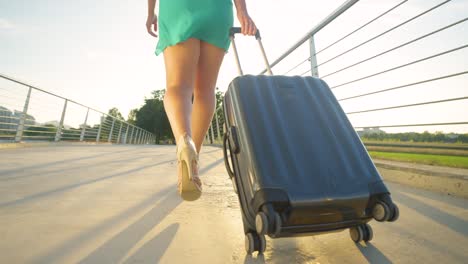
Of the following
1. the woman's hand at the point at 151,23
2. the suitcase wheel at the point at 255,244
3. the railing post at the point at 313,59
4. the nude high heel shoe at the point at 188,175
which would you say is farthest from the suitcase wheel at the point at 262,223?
the railing post at the point at 313,59

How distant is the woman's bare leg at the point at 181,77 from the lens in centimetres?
113

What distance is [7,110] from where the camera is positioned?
185 inches

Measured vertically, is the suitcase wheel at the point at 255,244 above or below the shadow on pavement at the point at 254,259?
above

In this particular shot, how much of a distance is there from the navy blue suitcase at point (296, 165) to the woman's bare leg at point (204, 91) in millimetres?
401

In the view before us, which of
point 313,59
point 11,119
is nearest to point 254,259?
point 313,59

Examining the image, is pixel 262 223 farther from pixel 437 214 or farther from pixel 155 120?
pixel 155 120

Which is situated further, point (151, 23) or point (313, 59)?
point (313, 59)

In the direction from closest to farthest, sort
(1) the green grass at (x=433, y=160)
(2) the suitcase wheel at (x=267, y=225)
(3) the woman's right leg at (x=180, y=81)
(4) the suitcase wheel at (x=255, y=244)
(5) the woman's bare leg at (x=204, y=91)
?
(2) the suitcase wheel at (x=267, y=225) → (4) the suitcase wheel at (x=255, y=244) → (3) the woman's right leg at (x=180, y=81) → (5) the woman's bare leg at (x=204, y=91) → (1) the green grass at (x=433, y=160)

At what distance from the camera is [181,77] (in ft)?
3.82

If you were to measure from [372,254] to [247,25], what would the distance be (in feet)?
3.18

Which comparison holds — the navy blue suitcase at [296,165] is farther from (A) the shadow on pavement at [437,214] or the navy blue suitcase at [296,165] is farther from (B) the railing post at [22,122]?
(B) the railing post at [22,122]

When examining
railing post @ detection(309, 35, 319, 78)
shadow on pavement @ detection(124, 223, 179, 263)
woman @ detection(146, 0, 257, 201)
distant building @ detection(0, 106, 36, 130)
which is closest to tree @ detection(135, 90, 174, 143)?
distant building @ detection(0, 106, 36, 130)

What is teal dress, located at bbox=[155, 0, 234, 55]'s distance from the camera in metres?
1.12

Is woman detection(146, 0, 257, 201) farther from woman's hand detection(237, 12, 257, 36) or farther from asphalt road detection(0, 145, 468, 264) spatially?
asphalt road detection(0, 145, 468, 264)
